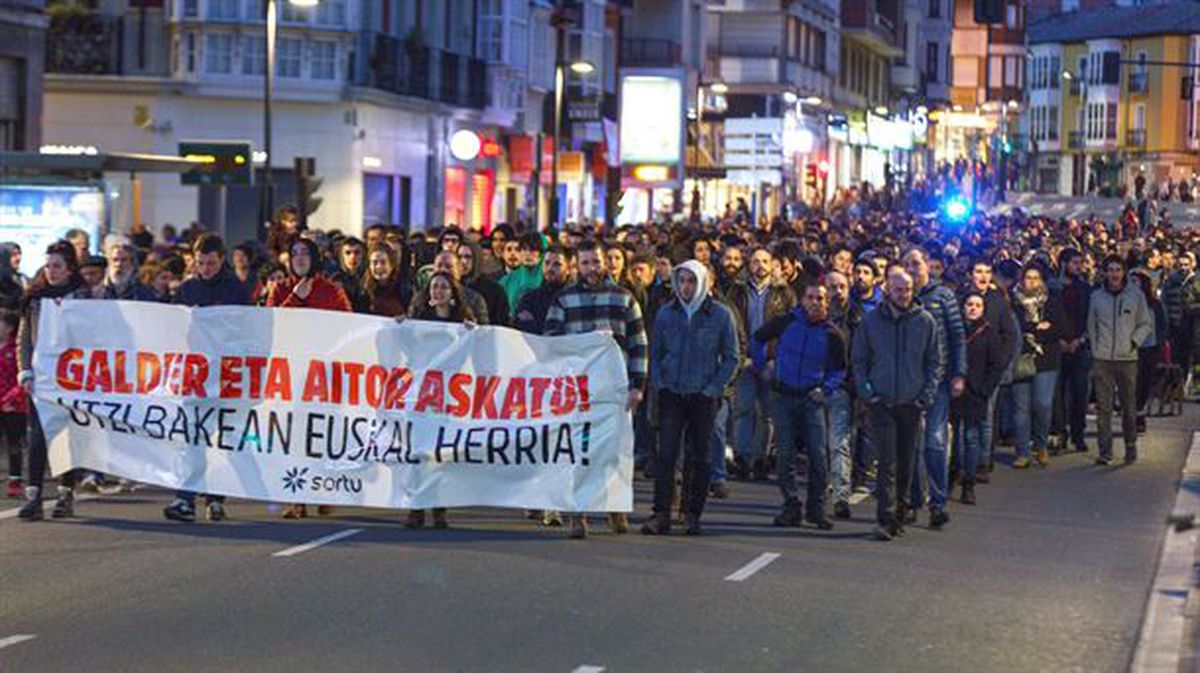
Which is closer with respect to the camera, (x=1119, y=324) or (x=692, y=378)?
(x=692, y=378)

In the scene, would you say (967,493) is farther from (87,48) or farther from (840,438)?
(87,48)

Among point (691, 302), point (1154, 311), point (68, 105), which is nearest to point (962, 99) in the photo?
point (68, 105)

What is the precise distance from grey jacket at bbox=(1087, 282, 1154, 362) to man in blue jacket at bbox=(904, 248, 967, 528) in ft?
20.4

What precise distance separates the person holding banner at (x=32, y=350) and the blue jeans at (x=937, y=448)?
576 centimetres

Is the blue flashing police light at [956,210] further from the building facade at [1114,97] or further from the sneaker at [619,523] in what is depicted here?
the building facade at [1114,97]

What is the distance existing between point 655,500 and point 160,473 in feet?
10.8

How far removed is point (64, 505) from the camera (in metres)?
18.5

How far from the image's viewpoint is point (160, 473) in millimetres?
18469

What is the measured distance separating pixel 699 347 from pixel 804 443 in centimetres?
144

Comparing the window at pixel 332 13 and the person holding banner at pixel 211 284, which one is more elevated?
the window at pixel 332 13

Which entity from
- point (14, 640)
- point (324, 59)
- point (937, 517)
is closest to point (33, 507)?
point (14, 640)

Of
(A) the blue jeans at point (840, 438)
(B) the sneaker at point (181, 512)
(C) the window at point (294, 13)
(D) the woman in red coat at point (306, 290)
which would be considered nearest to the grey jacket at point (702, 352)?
(A) the blue jeans at point (840, 438)

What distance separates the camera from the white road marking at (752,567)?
15891mm

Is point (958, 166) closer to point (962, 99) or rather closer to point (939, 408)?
point (962, 99)
